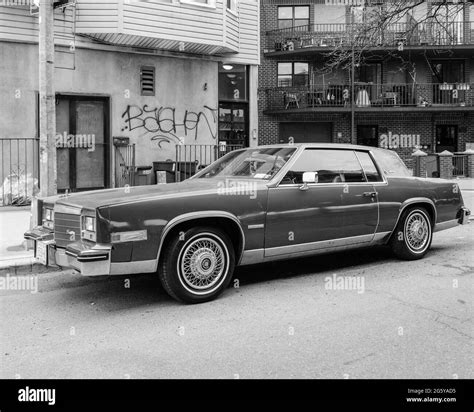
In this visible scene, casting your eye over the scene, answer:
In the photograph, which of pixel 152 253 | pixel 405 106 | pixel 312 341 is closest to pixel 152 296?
pixel 152 253

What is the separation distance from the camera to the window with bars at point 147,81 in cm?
1433

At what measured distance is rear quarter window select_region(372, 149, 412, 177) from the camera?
7285 mm

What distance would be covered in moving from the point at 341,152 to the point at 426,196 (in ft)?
4.86

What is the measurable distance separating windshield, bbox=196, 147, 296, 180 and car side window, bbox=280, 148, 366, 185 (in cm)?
16

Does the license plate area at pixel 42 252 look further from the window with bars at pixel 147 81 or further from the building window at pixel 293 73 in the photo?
the building window at pixel 293 73

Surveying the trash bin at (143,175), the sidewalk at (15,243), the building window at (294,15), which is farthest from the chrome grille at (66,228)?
the building window at (294,15)

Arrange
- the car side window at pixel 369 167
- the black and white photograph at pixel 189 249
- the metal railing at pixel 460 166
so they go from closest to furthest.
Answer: the black and white photograph at pixel 189 249 → the car side window at pixel 369 167 → the metal railing at pixel 460 166

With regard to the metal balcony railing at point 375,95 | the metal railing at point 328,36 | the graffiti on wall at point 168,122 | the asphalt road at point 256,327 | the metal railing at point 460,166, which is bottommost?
the asphalt road at point 256,327

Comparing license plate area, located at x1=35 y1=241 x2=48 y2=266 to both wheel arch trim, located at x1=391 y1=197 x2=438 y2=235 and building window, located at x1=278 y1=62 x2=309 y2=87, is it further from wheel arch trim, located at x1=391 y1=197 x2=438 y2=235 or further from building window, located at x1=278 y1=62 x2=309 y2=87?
building window, located at x1=278 y1=62 x2=309 y2=87

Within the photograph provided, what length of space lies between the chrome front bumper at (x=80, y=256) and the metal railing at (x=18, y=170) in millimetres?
7404

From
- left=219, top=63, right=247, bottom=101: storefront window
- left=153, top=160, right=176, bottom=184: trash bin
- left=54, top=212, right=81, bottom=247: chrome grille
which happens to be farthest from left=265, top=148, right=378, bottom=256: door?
left=219, top=63, right=247, bottom=101: storefront window

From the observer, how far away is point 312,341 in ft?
14.3

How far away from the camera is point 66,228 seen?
548cm

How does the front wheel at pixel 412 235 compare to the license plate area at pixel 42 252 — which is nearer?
the license plate area at pixel 42 252
